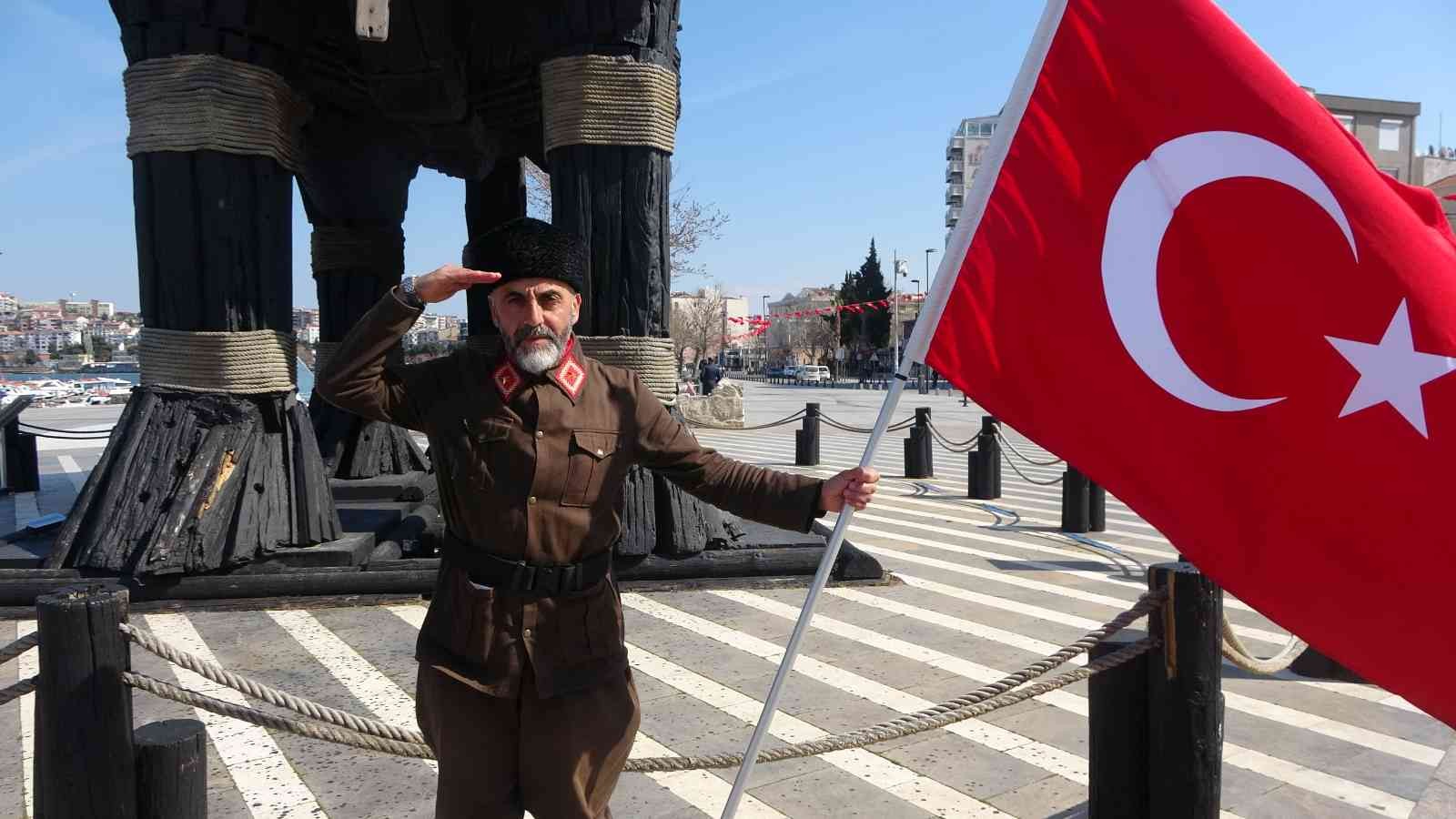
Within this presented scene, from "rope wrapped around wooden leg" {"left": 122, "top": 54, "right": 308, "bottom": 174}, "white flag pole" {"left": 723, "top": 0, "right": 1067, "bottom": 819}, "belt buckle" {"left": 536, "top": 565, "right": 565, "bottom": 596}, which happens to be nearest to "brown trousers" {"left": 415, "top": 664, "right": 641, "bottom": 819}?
"belt buckle" {"left": 536, "top": 565, "right": 565, "bottom": 596}

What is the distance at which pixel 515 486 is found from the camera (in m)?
2.06

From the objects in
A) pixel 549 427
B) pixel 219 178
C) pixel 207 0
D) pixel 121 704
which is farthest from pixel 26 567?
pixel 549 427

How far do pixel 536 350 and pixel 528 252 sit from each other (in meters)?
0.22

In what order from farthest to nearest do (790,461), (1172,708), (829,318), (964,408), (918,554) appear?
(829,318), (964,408), (790,461), (918,554), (1172,708)

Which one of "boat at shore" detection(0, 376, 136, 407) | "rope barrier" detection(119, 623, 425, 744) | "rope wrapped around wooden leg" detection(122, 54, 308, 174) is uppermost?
"rope wrapped around wooden leg" detection(122, 54, 308, 174)

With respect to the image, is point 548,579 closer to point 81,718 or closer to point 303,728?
point 303,728

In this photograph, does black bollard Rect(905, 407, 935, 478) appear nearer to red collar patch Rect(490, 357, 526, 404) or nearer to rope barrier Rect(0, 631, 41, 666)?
red collar patch Rect(490, 357, 526, 404)

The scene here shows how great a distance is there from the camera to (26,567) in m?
4.67

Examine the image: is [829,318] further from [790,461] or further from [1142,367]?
[1142,367]

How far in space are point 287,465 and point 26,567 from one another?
4.20 feet

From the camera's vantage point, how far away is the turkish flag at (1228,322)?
1781 millimetres

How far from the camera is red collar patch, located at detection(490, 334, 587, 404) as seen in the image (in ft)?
6.98

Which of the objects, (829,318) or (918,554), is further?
(829,318)

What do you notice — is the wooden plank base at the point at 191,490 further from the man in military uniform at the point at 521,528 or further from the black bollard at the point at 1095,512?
the black bollard at the point at 1095,512
